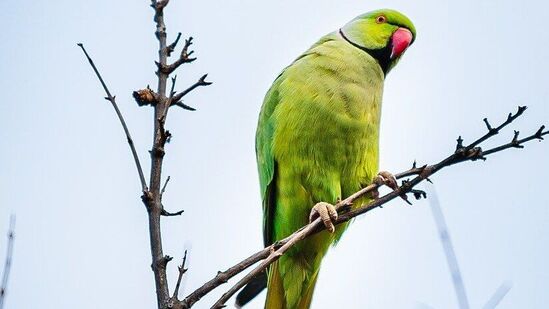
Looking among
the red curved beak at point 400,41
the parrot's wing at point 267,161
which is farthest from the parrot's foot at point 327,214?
the red curved beak at point 400,41

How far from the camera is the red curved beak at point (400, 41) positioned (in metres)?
4.59

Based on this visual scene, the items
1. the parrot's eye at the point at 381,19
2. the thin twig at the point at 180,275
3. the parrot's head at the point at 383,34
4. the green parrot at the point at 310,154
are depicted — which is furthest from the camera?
the parrot's eye at the point at 381,19

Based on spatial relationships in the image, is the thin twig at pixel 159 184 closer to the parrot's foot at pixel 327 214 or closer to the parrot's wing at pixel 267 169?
the parrot's foot at pixel 327 214

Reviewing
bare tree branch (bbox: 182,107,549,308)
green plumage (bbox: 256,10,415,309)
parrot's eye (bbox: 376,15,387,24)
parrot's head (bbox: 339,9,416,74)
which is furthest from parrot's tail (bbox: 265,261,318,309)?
parrot's eye (bbox: 376,15,387,24)

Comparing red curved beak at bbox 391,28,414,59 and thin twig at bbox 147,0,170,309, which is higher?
red curved beak at bbox 391,28,414,59

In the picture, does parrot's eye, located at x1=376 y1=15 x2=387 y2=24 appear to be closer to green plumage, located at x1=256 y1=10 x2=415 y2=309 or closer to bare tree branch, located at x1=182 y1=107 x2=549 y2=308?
green plumage, located at x1=256 y1=10 x2=415 y2=309

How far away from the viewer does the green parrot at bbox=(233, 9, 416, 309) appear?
12.4 feet

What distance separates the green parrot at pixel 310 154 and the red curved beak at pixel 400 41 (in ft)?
1.69

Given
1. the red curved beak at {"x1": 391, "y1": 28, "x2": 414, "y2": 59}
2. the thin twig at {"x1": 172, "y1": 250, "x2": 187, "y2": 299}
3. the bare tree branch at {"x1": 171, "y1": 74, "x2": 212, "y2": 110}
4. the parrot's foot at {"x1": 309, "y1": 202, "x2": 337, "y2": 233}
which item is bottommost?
the thin twig at {"x1": 172, "y1": 250, "x2": 187, "y2": 299}

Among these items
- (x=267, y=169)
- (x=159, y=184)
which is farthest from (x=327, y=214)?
(x=159, y=184)

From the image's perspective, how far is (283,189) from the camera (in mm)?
3846

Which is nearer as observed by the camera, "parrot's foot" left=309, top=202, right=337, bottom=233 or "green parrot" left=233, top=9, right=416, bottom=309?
"parrot's foot" left=309, top=202, right=337, bottom=233

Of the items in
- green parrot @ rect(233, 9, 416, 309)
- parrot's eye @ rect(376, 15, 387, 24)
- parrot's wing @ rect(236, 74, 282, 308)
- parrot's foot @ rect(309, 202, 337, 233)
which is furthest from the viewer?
parrot's eye @ rect(376, 15, 387, 24)

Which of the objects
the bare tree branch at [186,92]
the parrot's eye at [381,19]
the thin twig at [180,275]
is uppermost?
the parrot's eye at [381,19]
